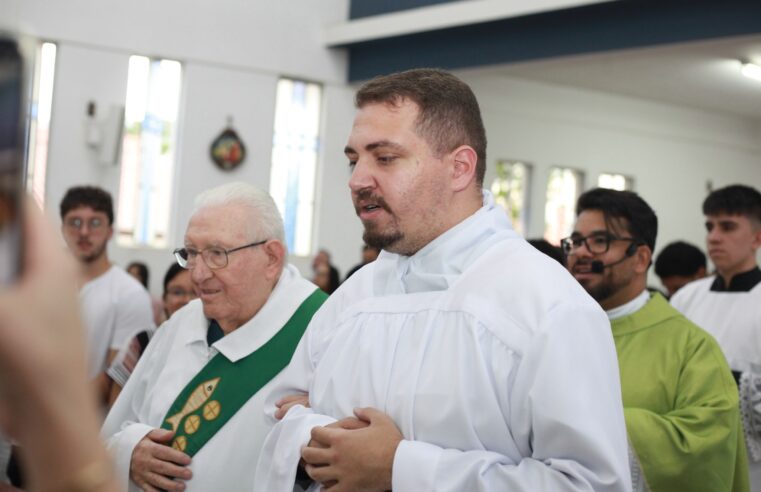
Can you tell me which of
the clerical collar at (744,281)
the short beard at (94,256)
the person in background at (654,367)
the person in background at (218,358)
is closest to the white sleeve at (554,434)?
the person in background at (654,367)

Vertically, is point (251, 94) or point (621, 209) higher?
point (251, 94)

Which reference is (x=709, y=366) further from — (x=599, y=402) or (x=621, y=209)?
(x=599, y=402)

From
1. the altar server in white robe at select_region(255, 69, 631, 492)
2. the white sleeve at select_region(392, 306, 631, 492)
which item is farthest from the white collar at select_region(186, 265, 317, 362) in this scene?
the white sleeve at select_region(392, 306, 631, 492)

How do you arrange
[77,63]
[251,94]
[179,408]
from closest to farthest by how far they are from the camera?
[179,408], [77,63], [251,94]

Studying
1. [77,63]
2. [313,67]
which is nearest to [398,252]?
[77,63]

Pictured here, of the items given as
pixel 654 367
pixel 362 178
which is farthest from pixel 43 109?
pixel 362 178

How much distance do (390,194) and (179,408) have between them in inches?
56.8

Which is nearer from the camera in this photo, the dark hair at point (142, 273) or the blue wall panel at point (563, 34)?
the blue wall panel at point (563, 34)

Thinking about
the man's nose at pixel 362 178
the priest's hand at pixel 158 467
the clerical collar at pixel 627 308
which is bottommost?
the priest's hand at pixel 158 467

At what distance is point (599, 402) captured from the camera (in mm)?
2354

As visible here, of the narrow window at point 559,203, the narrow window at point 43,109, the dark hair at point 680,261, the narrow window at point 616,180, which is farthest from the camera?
the narrow window at point 616,180

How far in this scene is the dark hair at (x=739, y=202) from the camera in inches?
222

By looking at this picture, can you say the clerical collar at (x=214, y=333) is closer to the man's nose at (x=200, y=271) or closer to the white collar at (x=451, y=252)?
the man's nose at (x=200, y=271)

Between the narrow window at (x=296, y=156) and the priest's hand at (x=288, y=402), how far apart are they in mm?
11628
